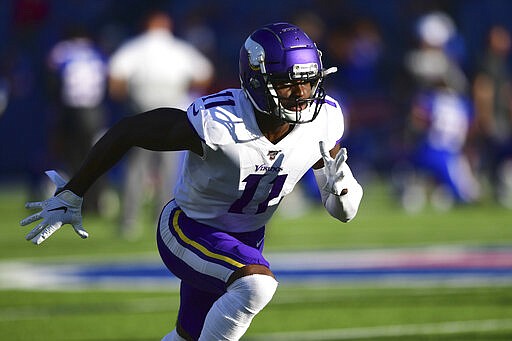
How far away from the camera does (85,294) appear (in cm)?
799

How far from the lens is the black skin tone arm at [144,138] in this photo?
15.5 ft

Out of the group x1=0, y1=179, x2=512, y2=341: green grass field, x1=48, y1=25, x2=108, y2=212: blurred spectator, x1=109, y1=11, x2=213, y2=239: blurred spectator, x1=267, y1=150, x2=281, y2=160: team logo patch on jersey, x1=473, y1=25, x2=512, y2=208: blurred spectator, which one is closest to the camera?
x1=267, y1=150, x2=281, y2=160: team logo patch on jersey

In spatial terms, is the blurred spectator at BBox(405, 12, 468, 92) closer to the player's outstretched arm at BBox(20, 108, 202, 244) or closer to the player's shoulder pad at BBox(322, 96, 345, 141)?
the player's shoulder pad at BBox(322, 96, 345, 141)

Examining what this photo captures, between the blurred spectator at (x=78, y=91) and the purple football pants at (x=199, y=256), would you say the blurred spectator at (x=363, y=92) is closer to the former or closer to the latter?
the blurred spectator at (x=78, y=91)

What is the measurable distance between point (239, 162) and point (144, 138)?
0.38 m

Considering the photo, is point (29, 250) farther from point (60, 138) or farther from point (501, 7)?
point (501, 7)

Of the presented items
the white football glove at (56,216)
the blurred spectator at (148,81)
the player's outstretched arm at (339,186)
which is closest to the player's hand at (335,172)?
the player's outstretched arm at (339,186)

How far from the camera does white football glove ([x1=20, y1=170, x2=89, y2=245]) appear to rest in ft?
15.6

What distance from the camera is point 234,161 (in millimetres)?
4754

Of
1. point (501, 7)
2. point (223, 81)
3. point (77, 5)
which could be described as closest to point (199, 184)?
point (223, 81)

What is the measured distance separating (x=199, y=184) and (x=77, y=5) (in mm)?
14995

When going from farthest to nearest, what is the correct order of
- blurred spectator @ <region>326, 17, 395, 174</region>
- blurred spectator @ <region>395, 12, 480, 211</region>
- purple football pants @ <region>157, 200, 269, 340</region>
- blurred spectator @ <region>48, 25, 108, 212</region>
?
1. blurred spectator @ <region>326, 17, 395, 174</region>
2. blurred spectator @ <region>395, 12, 480, 211</region>
3. blurred spectator @ <region>48, 25, 108, 212</region>
4. purple football pants @ <region>157, 200, 269, 340</region>

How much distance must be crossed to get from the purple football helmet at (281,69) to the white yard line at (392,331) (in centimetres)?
171

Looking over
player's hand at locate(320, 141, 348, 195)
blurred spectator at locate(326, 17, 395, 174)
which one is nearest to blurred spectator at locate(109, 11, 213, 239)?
player's hand at locate(320, 141, 348, 195)
